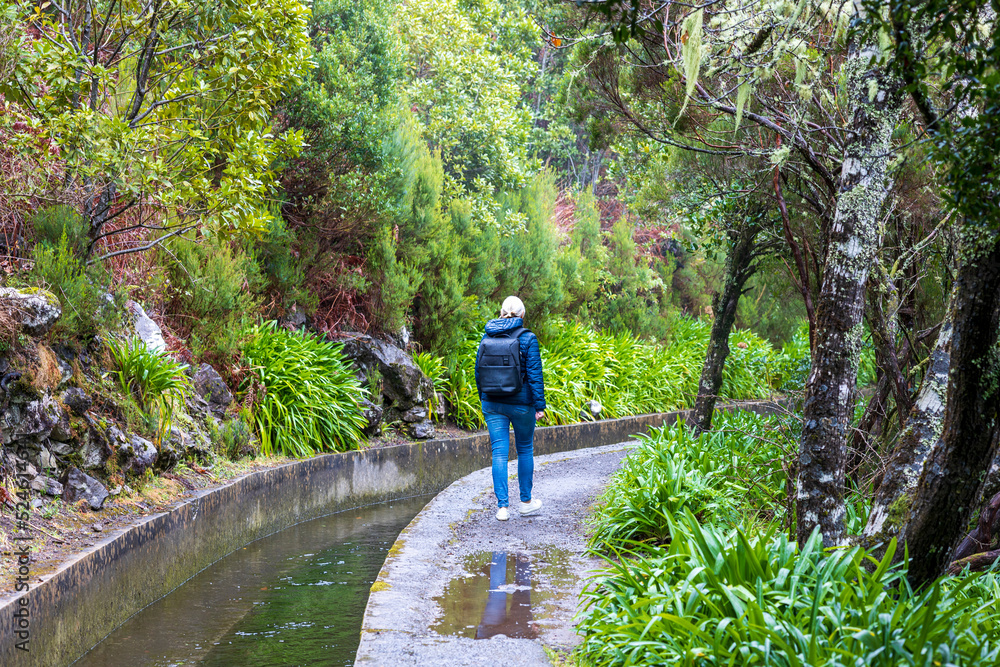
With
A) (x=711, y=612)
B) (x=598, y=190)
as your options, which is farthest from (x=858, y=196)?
(x=598, y=190)

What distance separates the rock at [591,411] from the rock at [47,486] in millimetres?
8185

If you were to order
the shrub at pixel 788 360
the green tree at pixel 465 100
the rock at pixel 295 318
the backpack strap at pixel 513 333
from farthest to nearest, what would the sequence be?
1. the shrub at pixel 788 360
2. the green tree at pixel 465 100
3. the rock at pixel 295 318
4. the backpack strap at pixel 513 333

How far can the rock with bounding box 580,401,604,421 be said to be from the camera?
12578 mm

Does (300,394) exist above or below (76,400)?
below

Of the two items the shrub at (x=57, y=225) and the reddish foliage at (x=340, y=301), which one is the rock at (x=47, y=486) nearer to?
the shrub at (x=57, y=225)

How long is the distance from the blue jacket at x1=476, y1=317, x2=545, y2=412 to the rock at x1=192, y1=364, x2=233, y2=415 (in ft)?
9.50

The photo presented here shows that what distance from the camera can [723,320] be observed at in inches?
346

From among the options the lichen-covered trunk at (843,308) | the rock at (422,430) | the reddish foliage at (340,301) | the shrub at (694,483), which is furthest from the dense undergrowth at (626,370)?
the lichen-covered trunk at (843,308)

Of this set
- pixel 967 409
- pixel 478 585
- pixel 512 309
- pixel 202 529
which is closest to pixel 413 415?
pixel 512 309

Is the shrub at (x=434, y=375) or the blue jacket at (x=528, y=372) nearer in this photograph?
the blue jacket at (x=528, y=372)

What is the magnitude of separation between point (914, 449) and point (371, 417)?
22.3 feet

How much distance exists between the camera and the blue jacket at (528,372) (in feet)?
21.4

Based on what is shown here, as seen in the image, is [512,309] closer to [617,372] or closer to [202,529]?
[202,529]

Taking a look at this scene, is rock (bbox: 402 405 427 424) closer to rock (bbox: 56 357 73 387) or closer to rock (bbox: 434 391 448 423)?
rock (bbox: 434 391 448 423)
